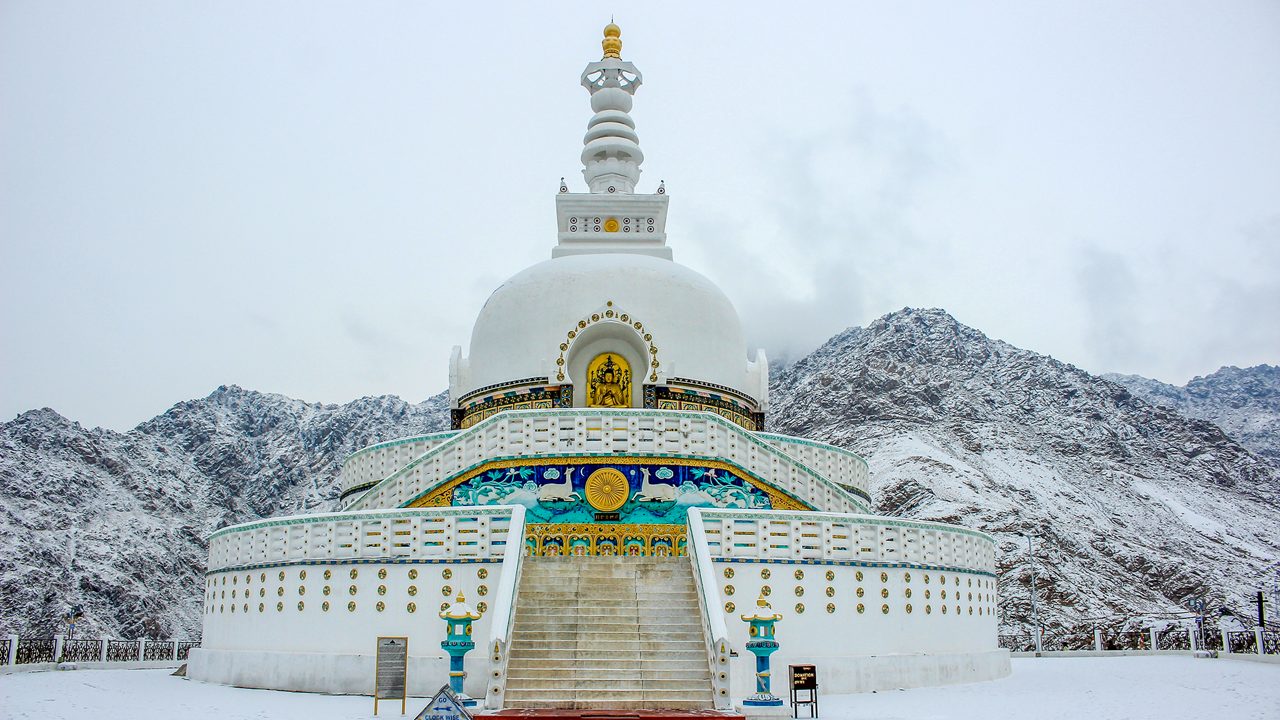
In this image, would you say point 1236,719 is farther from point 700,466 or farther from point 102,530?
point 102,530

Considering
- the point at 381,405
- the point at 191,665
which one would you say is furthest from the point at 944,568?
the point at 381,405

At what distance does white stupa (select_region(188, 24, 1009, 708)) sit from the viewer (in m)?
13.6

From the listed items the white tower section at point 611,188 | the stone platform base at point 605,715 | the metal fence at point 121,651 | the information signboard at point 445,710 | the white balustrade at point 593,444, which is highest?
the white tower section at point 611,188

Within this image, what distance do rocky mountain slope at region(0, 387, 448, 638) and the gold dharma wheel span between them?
128 feet

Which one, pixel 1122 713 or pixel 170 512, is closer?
pixel 1122 713

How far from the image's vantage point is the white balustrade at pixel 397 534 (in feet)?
49.6

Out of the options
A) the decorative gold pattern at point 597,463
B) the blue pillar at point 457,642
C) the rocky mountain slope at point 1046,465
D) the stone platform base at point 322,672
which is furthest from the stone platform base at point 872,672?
the rocky mountain slope at point 1046,465

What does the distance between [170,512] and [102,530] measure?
5.25 metres

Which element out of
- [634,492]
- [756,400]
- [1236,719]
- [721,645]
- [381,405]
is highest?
[381,405]

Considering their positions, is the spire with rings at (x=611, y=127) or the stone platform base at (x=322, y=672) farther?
the spire with rings at (x=611, y=127)

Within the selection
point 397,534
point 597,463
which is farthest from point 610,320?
point 397,534

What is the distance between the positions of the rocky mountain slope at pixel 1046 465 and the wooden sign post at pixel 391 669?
4823 cm

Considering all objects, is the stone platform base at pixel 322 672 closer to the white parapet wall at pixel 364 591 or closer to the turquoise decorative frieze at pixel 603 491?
the white parapet wall at pixel 364 591

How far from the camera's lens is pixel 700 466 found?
18.2 metres
